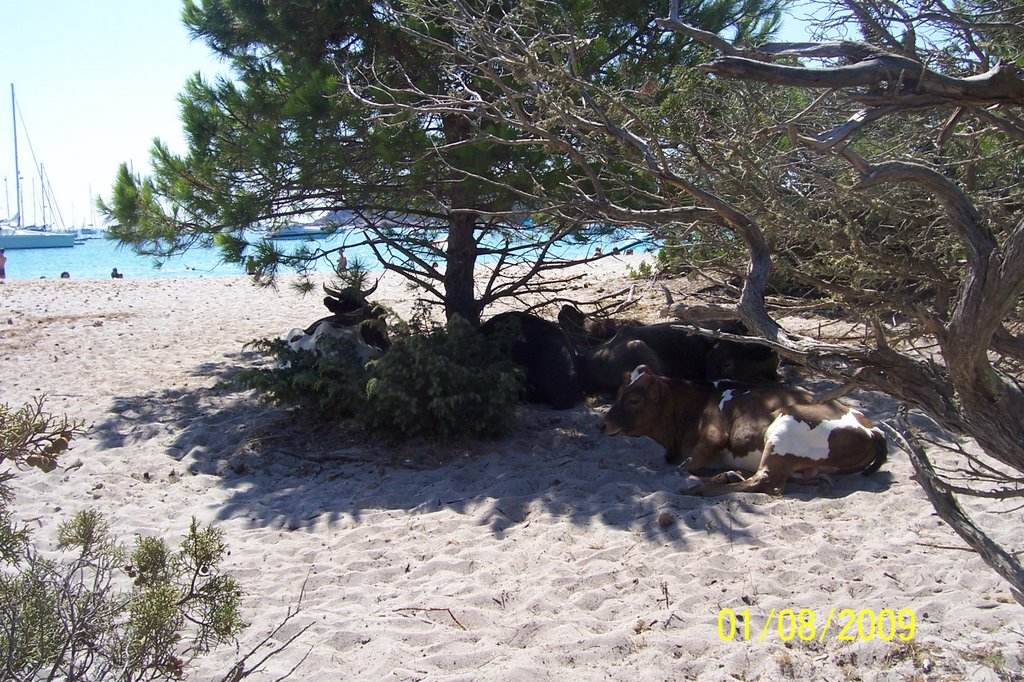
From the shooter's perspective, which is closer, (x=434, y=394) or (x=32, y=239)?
(x=434, y=394)

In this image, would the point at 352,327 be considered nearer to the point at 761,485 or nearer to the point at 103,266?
the point at 761,485

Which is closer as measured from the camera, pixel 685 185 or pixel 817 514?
pixel 685 185

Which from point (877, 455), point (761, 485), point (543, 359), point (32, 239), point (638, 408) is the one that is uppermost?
point (32, 239)

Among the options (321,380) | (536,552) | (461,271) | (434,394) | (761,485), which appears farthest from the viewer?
(461,271)

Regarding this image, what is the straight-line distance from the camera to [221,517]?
18.1 feet

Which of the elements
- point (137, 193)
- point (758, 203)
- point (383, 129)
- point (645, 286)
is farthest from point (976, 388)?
point (645, 286)

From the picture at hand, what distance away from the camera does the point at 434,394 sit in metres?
6.59

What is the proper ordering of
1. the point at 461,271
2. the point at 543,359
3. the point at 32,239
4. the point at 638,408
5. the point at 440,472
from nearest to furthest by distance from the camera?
the point at 440,472 → the point at 638,408 → the point at 543,359 → the point at 461,271 → the point at 32,239

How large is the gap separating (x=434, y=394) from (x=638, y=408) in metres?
1.62

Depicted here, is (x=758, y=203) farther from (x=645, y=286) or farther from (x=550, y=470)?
(x=645, y=286)

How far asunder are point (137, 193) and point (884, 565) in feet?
22.7

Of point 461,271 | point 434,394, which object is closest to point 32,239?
point 461,271

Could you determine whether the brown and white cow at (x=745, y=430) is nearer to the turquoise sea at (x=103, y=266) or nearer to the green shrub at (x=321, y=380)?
the green shrub at (x=321, y=380)

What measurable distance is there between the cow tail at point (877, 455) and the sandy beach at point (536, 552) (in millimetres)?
92
